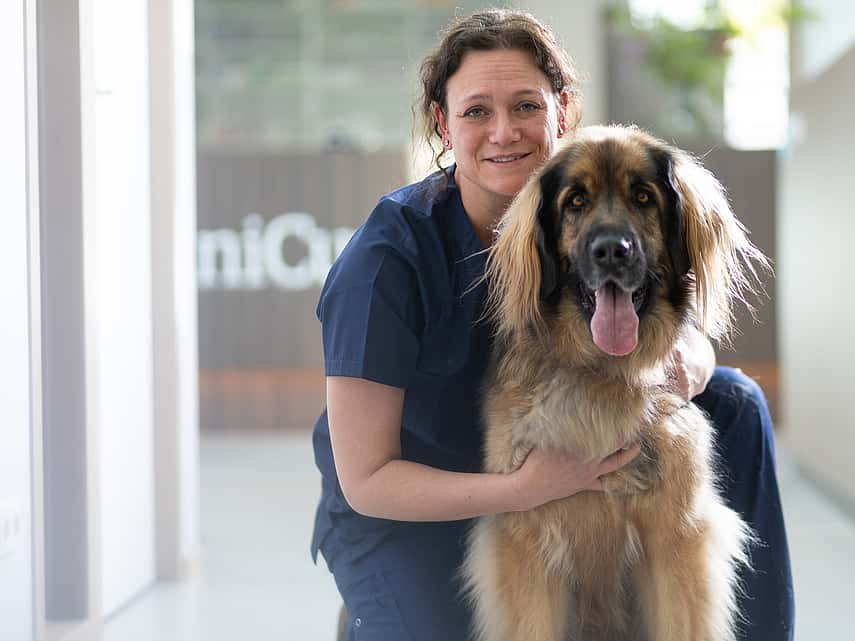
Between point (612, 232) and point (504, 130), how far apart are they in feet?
1.21

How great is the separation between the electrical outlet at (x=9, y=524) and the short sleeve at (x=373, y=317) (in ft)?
2.57

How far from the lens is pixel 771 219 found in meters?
5.89

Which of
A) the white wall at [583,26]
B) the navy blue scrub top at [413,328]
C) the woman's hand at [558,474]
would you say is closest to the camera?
the woman's hand at [558,474]

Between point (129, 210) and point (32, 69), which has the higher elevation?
point (32, 69)

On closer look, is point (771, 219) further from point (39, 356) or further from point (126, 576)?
point (39, 356)

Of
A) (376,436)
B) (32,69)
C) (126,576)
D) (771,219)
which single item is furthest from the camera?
(771,219)

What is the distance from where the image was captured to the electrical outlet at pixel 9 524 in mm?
1971

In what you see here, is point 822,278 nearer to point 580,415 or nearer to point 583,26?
point 580,415

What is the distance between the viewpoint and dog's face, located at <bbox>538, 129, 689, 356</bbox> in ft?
5.22

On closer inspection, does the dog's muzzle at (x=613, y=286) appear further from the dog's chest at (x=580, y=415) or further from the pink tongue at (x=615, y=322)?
the dog's chest at (x=580, y=415)

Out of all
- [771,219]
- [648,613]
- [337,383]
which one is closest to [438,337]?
[337,383]

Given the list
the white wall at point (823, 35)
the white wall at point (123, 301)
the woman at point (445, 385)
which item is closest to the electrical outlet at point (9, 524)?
the white wall at point (123, 301)

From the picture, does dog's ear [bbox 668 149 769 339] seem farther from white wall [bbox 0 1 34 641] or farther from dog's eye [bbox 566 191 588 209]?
white wall [bbox 0 1 34 641]

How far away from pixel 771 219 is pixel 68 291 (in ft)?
15.4
